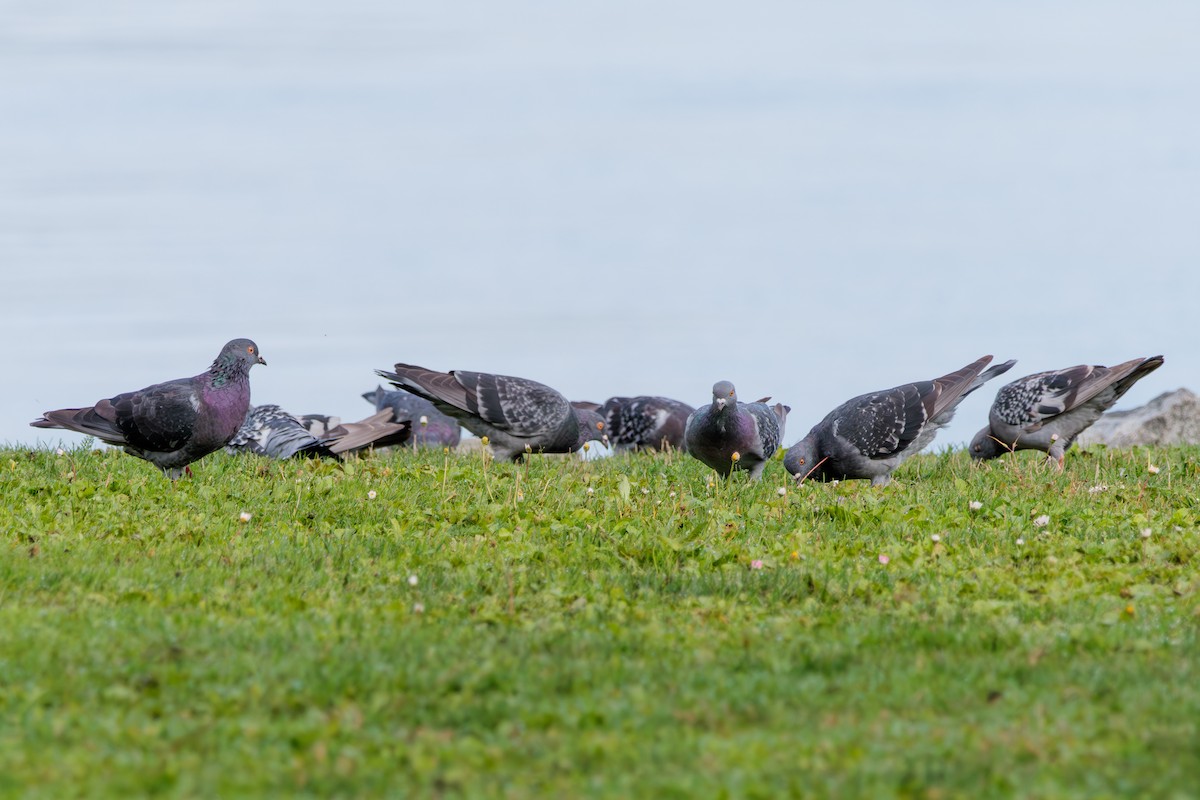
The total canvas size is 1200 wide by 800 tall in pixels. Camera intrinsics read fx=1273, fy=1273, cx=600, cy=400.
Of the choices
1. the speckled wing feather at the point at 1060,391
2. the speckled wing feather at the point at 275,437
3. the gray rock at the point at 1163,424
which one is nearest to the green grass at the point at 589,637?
the speckled wing feather at the point at 1060,391

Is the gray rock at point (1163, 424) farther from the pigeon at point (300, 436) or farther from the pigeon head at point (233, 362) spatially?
the pigeon head at point (233, 362)

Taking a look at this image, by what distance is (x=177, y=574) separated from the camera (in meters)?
9.30

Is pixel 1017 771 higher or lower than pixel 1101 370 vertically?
lower

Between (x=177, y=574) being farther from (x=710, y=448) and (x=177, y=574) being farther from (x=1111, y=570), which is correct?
(x=1111, y=570)

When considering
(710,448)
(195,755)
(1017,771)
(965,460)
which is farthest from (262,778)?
(965,460)

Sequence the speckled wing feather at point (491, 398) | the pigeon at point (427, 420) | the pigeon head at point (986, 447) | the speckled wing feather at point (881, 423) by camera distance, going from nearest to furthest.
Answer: the speckled wing feather at point (881, 423), the speckled wing feather at point (491, 398), the pigeon head at point (986, 447), the pigeon at point (427, 420)

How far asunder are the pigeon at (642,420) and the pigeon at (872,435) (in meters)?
7.05

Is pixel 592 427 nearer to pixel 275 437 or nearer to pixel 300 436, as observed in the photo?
pixel 300 436

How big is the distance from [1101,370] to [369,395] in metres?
14.2

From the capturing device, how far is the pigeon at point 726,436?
13.3 metres

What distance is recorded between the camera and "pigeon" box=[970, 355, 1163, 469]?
52.4 feet

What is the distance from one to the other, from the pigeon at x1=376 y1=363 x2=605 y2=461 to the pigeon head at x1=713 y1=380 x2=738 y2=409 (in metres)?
4.11

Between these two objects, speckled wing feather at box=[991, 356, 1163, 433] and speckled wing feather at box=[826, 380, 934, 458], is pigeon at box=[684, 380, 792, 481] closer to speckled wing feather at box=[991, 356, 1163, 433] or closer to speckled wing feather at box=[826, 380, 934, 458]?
speckled wing feather at box=[826, 380, 934, 458]

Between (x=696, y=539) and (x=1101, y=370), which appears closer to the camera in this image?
(x=696, y=539)
